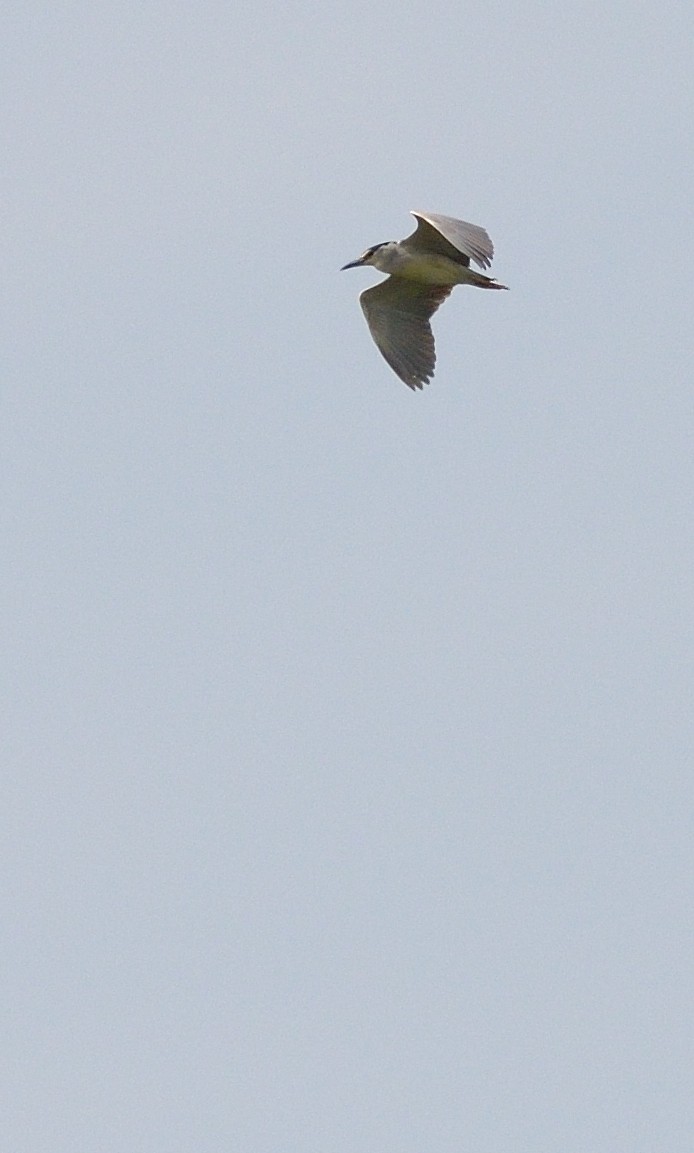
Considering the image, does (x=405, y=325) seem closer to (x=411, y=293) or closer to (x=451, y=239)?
(x=411, y=293)

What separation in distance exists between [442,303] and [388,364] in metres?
0.77

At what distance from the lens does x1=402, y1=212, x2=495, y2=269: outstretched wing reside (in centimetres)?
1931

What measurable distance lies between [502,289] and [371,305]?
4.54 ft

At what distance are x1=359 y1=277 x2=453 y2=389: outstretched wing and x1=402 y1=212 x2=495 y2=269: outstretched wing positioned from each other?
0.74m

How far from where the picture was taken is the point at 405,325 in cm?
2234

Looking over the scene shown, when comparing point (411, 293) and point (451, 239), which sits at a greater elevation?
point (411, 293)

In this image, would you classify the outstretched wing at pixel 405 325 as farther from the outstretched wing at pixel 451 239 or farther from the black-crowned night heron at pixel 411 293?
the outstretched wing at pixel 451 239

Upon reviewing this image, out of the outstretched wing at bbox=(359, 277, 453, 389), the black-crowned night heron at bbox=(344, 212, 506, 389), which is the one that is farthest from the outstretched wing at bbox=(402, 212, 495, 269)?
the outstretched wing at bbox=(359, 277, 453, 389)

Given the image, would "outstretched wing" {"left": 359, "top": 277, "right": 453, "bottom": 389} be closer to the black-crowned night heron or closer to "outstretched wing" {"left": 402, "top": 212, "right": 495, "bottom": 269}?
the black-crowned night heron

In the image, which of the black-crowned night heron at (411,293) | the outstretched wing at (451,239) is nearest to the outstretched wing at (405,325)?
the black-crowned night heron at (411,293)

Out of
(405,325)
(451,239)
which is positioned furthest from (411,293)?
(451,239)

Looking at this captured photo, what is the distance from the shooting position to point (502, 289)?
2161cm

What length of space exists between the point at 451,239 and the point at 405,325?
9.63 ft

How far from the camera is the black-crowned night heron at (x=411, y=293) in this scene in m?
21.5
